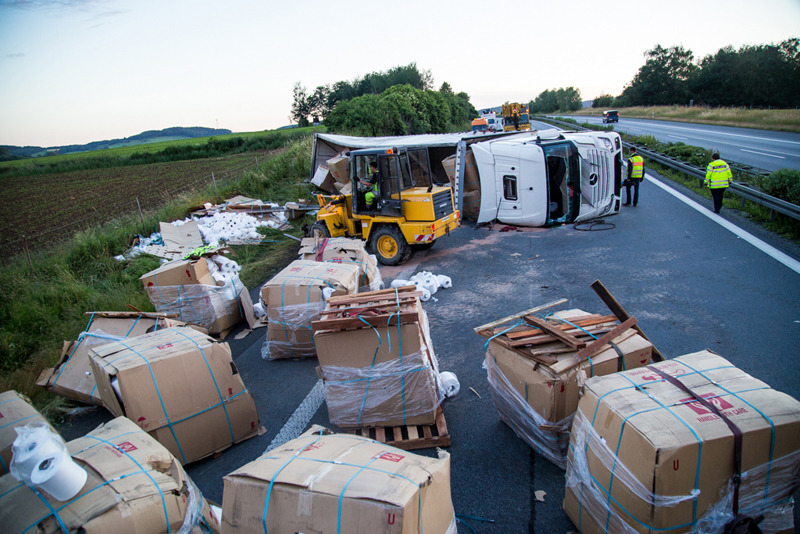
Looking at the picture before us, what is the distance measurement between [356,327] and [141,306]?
545cm

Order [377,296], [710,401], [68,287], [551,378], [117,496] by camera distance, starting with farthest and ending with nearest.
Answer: [68,287] < [377,296] < [551,378] < [710,401] < [117,496]

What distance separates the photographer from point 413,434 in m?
4.09

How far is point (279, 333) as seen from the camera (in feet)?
19.2

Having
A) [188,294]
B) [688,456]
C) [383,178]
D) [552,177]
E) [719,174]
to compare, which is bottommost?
[188,294]

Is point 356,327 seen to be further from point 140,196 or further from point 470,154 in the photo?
point 140,196

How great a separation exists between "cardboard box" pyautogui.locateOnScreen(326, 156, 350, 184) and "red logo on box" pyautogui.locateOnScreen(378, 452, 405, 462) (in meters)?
12.8

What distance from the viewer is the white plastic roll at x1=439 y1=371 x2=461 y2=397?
4.71 meters

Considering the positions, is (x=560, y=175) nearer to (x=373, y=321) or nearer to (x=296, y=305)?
(x=296, y=305)

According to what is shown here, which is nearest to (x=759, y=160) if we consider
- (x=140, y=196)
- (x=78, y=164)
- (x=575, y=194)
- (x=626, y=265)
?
(x=575, y=194)

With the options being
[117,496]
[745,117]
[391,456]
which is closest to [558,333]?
[391,456]

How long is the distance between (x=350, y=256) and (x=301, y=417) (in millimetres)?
3166

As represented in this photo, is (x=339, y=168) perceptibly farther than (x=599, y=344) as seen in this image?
Yes

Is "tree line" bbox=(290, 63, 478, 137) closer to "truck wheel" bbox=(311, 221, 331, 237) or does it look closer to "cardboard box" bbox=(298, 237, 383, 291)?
"truck wheel" bbox=(311, 221, 331, 237)

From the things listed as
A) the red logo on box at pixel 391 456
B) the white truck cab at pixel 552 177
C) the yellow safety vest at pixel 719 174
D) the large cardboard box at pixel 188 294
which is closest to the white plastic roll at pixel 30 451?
the red logo on box at pixel 391 456
